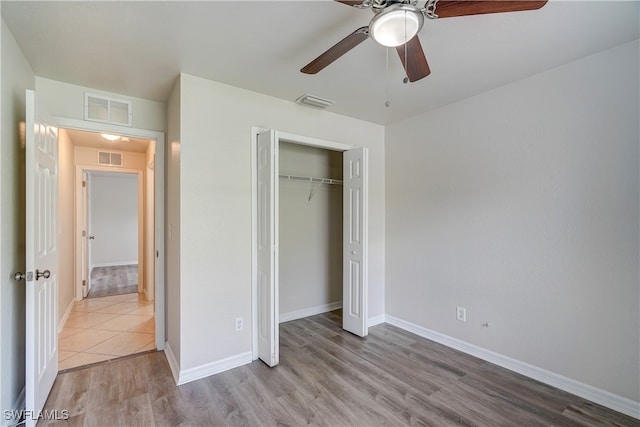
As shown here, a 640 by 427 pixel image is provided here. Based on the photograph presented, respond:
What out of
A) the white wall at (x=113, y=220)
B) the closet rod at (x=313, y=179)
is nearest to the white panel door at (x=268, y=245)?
the closet rod at (x=313, y=179)

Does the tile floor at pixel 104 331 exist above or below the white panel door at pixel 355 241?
below

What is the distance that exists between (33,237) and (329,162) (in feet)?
10.5

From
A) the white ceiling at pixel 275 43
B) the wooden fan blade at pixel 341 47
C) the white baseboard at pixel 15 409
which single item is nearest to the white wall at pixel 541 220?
the white ceiling at pixel 275 43

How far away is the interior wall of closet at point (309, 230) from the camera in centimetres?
394

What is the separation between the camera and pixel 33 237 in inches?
74.1

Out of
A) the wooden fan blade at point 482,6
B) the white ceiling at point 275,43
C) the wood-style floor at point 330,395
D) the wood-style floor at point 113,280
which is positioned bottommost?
the wood-style floor at point 113,280

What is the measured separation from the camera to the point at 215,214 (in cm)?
268

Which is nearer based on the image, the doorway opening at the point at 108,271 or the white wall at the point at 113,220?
the doorway opening at the point at 108,271

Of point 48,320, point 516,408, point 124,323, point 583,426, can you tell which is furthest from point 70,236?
point 583,426

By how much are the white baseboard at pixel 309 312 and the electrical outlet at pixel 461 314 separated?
5.78ft

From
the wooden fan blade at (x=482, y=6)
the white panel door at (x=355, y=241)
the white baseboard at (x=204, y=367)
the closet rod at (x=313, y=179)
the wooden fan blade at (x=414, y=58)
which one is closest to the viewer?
the wooden fan blade at (x=482, y=6)

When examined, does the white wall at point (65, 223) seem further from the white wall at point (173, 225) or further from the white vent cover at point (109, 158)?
the white wall at point (173, 225)

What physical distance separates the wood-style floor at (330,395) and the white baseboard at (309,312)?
0.87m

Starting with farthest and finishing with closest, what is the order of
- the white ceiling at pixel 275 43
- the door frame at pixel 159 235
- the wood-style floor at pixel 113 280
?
the wood-style floor at pixel 113 280 → the door frame at pixel 159 235 → the white ceiling at pixel 275 43
